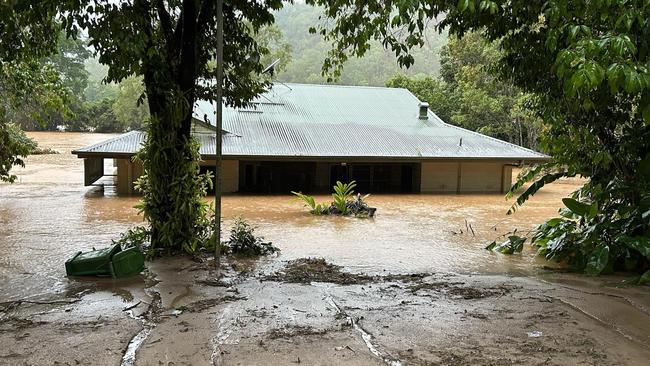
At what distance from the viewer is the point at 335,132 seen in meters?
21.9

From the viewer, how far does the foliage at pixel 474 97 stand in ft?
95.8

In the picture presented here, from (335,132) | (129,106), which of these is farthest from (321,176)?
(129,106)

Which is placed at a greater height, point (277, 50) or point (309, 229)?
point (277, 50)

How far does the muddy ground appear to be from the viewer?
149 inches

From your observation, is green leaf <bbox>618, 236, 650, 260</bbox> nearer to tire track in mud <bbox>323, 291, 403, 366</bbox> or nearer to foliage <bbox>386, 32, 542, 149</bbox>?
tire track in mud <bbox>323, 291, 403, 366</bbox>

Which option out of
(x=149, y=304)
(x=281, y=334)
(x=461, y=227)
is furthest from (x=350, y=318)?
(x=461, y=227)

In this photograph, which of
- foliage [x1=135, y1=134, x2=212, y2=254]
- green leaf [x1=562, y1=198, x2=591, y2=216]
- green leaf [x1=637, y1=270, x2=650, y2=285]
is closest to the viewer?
green leaf [x1=637, y1=270, x2=650, y2=285]

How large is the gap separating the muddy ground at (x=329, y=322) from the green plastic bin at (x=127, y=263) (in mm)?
211

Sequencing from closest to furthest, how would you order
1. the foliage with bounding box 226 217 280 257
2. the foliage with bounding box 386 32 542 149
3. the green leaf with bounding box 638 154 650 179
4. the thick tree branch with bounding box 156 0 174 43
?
1. the green leaf with bounding box 638 154 650 179
2. the thick tree branch with bounding box 156 0 174 43
3. the foliage with bounding box 226 217 280 257
4. the foliage with bounding box 386 32 542 149

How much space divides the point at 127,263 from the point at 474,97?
26850mm

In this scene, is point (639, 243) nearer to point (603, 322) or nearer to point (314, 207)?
point (603, 322)

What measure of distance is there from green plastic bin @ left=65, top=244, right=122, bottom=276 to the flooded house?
11.6 meters

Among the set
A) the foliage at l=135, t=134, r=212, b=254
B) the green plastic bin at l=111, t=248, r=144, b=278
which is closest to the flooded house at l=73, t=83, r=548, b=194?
the foliage at l=135, t=134, r=212, b=254

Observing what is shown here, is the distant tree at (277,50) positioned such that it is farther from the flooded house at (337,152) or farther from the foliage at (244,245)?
the foliage at (244,245)
